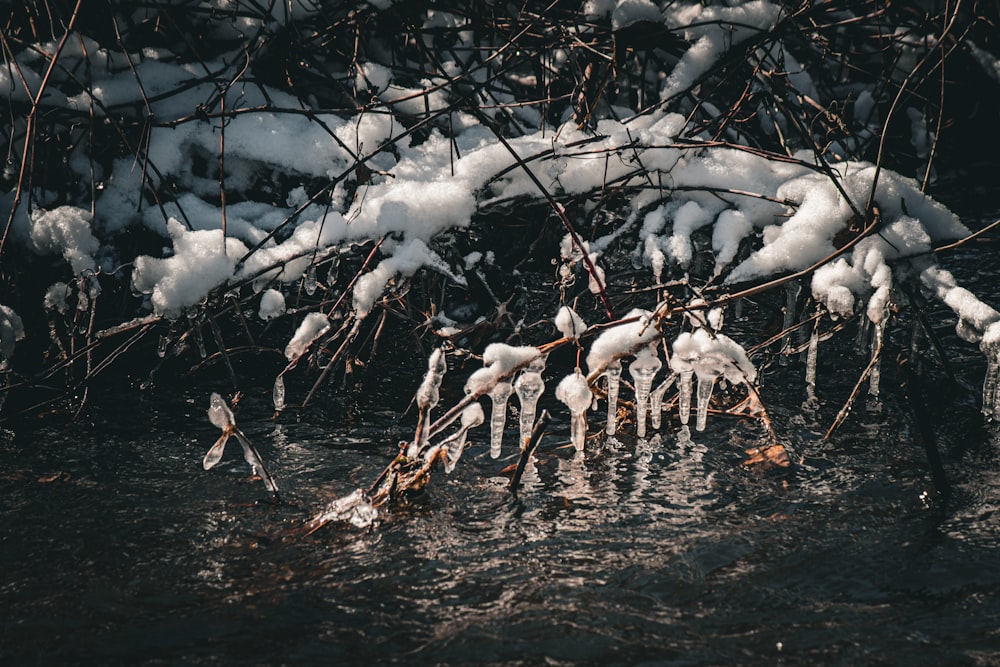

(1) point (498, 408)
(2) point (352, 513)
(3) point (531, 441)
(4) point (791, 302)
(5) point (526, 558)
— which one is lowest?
(5) point (526, 558)

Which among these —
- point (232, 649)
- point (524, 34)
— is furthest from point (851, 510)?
point (524, 34)

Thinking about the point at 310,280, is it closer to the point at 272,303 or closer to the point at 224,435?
the point at 272,303

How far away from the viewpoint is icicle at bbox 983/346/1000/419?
335 cm

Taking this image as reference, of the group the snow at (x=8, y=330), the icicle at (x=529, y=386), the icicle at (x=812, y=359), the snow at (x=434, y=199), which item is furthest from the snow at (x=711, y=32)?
the snow at (x=8, y=330)

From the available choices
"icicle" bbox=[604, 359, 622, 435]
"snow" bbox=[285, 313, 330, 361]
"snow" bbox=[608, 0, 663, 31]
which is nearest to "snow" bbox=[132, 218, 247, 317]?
"snow" bbox=[285, 313, 330, 361]

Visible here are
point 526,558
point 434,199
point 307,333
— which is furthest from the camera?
point 434,199

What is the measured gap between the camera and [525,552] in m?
2.83

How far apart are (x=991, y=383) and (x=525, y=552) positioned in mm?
1992

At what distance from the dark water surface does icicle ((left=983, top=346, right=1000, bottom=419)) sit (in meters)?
0.10

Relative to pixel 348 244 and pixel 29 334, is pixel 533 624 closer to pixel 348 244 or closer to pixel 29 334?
pixel 348 244

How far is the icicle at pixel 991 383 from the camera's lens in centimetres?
335

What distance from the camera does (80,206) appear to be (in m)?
4.45

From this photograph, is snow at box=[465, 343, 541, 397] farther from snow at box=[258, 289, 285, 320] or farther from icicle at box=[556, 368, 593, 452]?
snow at box=[258, 289, 285, 320]

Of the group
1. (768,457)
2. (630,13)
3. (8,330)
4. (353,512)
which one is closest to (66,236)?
(8,330)
